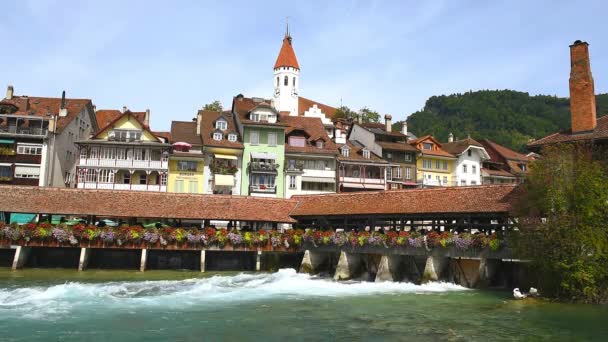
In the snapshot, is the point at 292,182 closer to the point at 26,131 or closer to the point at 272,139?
the point at 272,139

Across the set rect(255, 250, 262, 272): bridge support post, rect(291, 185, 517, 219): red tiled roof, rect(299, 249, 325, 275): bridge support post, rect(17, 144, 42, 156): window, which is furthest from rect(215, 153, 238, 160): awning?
rect(299, 249, 325, 275): bridge support post

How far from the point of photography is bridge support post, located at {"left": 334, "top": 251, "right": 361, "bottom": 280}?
1212 inches

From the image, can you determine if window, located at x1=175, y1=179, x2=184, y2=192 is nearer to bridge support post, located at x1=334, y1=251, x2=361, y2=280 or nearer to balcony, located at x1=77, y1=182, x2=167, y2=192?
balcony, located at x1=77, y1=182, x2=167, y2=192

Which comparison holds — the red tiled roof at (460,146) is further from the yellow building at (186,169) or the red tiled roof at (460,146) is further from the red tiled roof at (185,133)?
the yellow building at (186,169)

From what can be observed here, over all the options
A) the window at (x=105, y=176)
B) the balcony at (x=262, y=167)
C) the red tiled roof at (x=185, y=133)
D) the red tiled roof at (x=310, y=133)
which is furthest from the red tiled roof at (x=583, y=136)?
the window at (x=105, y=176)

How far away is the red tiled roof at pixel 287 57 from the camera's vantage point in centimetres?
7626

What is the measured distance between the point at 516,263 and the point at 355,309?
29.9 feet

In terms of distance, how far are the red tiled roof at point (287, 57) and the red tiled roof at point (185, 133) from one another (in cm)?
2496

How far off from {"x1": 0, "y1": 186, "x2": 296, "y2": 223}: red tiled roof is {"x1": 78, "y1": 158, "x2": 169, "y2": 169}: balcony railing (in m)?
11.7

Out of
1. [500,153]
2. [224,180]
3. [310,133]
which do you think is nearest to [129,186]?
[224,180]

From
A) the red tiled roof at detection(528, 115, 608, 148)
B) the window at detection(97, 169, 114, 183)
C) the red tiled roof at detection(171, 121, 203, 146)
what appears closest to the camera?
the red tiled roof at detection(528, 115, 608, 148)

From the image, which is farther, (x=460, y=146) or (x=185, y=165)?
(x=460, y=146)

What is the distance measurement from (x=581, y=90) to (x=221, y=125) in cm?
3163

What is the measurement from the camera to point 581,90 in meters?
27.3
